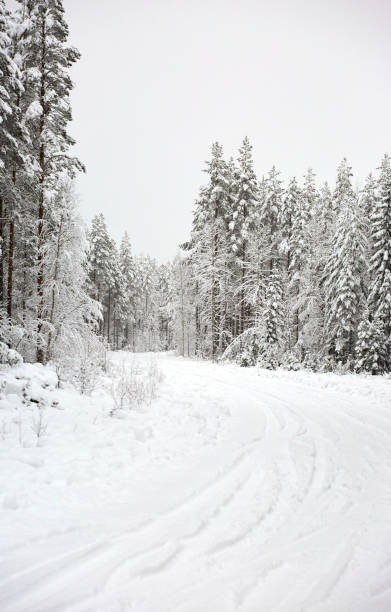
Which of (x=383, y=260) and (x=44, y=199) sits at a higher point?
(x=44, y=199)

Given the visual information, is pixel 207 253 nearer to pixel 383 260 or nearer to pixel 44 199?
pixel 383 260

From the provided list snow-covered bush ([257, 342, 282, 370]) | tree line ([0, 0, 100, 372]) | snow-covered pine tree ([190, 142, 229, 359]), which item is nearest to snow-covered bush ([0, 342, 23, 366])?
tree line ([0, 0, 100, 372])

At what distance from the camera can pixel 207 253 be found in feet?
77.1

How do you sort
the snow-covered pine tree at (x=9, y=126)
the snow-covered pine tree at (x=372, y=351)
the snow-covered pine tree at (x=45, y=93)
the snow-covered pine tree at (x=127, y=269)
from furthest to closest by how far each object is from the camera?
the snow-covered pine tree at (x=127, y=269) → the snow-covered pine tree at (x=372, y=351) → the snow-covered pine tree at (x=45, y=93) → the snow-covered pine tree at (x=9, y=126)

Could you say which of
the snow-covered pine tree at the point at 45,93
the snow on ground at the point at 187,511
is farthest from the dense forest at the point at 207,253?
the snow on ground at the point at 187,511

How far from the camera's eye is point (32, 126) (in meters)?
→ 11.8

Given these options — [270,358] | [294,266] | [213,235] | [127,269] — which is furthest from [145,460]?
[127,269]

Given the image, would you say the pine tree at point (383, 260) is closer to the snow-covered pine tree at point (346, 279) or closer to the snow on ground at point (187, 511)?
the snow-covered pine tree at point (346, 279)

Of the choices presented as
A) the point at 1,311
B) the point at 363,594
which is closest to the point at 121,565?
the point at 363,594

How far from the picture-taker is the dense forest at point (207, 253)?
442 inches

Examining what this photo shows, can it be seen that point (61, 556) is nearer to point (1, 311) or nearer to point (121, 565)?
point (121, 565)

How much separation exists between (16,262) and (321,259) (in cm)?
2099

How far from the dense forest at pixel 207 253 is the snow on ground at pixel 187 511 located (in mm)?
3415

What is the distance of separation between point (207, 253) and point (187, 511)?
2107cm
